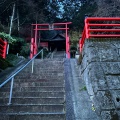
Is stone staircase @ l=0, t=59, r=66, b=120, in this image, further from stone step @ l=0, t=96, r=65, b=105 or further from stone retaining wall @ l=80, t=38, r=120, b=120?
Answer: stone retaining wall @ l=80, t=38, r=120, b=120

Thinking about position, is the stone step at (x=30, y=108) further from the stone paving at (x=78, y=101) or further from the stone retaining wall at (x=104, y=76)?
the stone retaining wall at (x=104, y=76)

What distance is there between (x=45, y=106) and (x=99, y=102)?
48.4 inches

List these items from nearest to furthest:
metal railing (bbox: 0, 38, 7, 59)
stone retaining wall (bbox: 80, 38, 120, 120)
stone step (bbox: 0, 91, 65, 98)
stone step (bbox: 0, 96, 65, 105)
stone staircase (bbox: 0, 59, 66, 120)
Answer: stone retaining wall (bbox: 80, 38, 120, 120)
stone staircase (bbox: 0, 59, 66, 120)
stone step (bbox: 0, 96, 65, 105)
stone step (bbox: 0, 91, 65, 98)
metal railing (bbox: 0, 38, 7, 59)

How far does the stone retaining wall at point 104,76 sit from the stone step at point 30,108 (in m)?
0.85

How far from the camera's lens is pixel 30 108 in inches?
142

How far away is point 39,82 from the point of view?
4859 mm

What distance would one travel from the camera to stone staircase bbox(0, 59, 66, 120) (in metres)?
3.25

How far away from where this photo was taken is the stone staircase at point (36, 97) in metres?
3.25

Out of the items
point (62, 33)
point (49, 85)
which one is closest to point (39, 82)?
point (49, 85)

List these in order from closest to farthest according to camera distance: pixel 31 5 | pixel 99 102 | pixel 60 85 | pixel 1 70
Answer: pixel 99 102 < pixel 60 85 < pixel 1 70 < pixel 31 5

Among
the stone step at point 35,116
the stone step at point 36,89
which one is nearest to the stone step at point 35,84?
the stone step at point 36,89

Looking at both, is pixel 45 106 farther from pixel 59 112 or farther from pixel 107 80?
pixel 107 80

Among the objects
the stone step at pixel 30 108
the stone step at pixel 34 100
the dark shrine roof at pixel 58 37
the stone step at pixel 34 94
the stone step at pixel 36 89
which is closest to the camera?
the stone step at pixel 30 108

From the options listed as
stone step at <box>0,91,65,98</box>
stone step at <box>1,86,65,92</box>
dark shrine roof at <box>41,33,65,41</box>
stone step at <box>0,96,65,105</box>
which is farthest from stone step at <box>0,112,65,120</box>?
dark shrine roof at <box>41,33,65,41</box>
